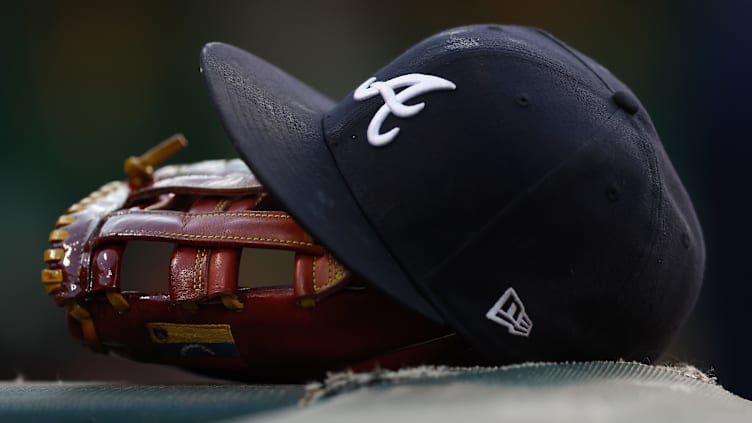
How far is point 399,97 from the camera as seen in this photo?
2.49 feet

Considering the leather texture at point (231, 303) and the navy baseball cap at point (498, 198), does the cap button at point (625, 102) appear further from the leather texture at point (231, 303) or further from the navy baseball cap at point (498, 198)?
the leather texture at point (231, 303)

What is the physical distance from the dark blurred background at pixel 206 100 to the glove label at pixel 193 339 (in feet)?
4.44

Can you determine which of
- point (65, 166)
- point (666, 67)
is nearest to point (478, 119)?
point (666, 67)

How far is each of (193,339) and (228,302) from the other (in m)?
0.08

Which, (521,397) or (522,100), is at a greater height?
(522,100)

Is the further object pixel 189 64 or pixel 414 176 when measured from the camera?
pixel 189 64

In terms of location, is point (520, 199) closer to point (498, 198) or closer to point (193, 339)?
point (498, 198)

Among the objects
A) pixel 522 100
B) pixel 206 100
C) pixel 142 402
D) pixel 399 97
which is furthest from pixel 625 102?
pixel 206 100

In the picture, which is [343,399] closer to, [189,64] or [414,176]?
[414,176]

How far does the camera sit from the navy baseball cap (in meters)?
0.69

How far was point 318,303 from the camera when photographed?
72cm

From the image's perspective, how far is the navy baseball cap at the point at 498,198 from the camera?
2.28 feet

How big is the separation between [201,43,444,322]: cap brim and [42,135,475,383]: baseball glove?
0.04 meters

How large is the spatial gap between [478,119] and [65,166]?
2.13 meters
